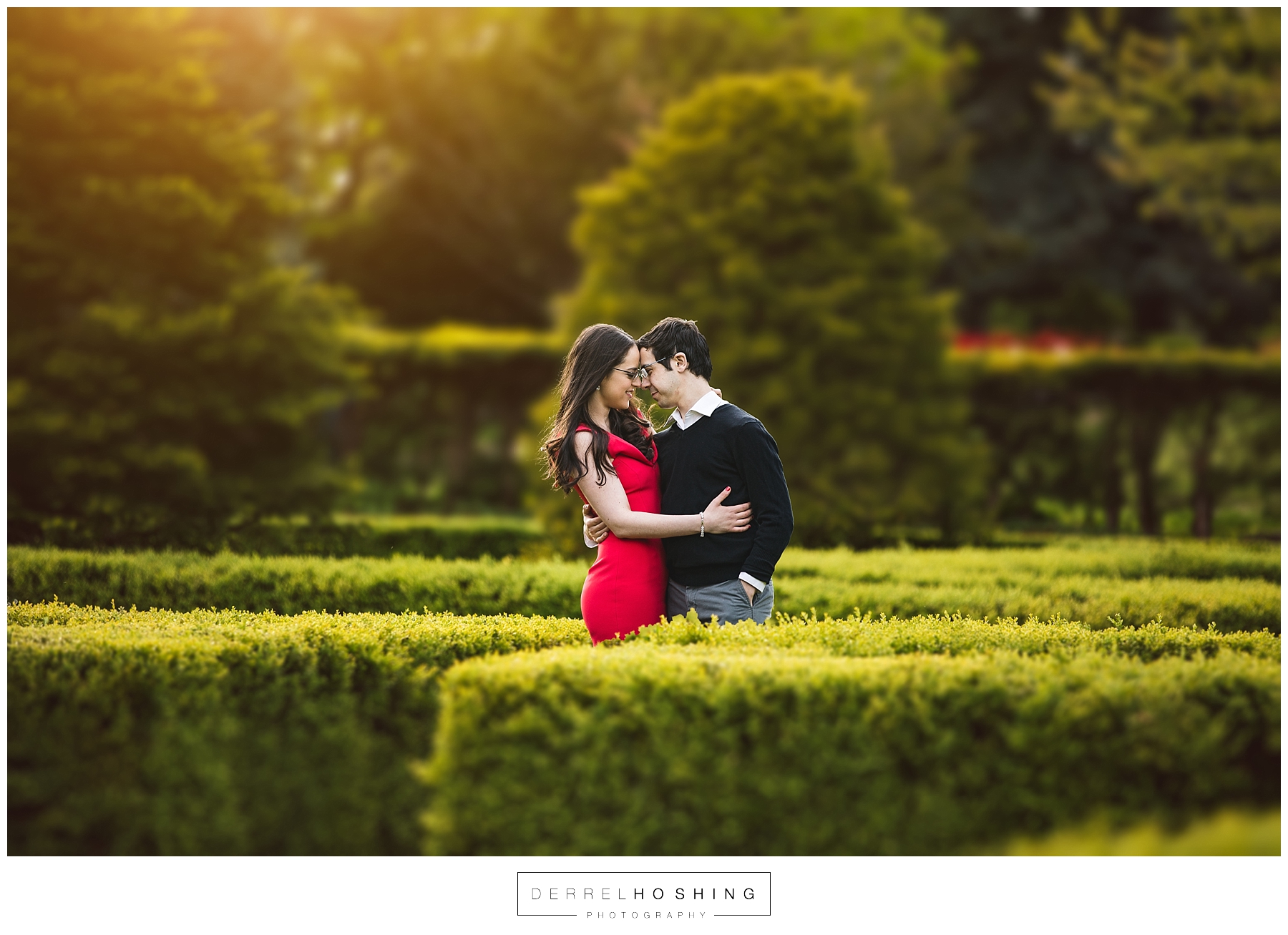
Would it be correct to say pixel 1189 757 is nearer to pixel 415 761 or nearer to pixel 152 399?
pixel 415 761

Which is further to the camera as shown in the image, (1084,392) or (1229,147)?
(1229,147)

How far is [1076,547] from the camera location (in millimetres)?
7590

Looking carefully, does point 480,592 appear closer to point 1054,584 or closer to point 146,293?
point 1054,584

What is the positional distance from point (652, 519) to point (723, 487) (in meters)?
0.31

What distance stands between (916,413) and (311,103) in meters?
17.6

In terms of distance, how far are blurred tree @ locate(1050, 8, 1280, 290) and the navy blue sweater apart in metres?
12.3

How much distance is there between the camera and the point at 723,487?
3748 millimetres

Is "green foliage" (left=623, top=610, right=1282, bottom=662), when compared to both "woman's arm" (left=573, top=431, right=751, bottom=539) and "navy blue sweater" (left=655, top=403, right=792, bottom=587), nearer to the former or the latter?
"navy blue sweater" (left=655, top=403, right=792, bottom=587)

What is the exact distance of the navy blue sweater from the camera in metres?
3.60

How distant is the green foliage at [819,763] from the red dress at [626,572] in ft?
2.68

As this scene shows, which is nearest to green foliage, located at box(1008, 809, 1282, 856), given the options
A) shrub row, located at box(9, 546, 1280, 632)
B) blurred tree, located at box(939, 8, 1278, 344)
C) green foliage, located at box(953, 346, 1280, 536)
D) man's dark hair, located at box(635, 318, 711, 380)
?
man's dark hair, located at box(635, 318, 711, 380)

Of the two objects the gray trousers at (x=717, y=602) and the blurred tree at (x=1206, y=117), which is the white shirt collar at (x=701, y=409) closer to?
the gray trousers at (x=717, y=602)

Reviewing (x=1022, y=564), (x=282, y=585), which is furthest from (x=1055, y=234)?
(x=282, y=585)
